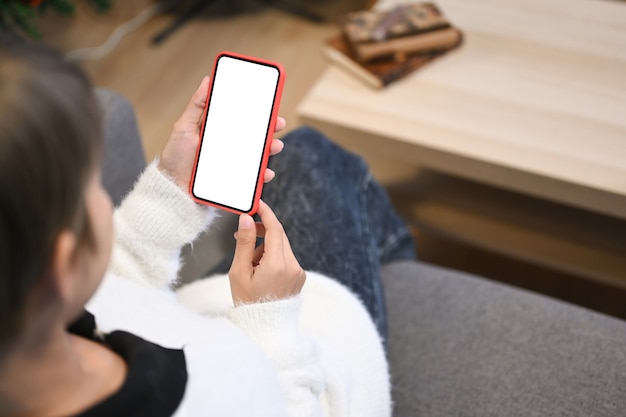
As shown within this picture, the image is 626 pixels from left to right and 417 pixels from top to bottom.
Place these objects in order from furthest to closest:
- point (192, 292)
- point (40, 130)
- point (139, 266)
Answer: point (192, 292), point (139, 266), point (40, 130)

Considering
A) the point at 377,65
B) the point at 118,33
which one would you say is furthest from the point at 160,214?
the point at 118,33

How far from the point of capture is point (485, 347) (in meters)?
0.86

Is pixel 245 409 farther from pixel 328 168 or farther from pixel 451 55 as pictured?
pixel 451 55

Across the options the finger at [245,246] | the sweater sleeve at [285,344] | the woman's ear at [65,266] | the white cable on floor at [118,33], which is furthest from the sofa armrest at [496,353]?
the white cable on floor at [118,33]

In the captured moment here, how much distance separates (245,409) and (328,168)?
1.51ft

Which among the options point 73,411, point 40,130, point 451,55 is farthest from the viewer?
point 451,55

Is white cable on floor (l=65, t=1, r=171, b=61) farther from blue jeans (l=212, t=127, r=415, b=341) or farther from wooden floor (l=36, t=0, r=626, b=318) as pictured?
blue jeans (l=212, t=127, r=415, b=341)

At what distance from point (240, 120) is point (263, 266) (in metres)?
0.14

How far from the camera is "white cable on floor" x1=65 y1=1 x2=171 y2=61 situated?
2.11 metres

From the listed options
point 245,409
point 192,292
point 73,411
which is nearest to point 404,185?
point 192,292

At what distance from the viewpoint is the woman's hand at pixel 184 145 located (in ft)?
2.11

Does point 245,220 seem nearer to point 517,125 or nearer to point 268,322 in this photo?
point 268,322

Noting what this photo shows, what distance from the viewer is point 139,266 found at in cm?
72

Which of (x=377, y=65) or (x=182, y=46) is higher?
(x=377, y=65)
